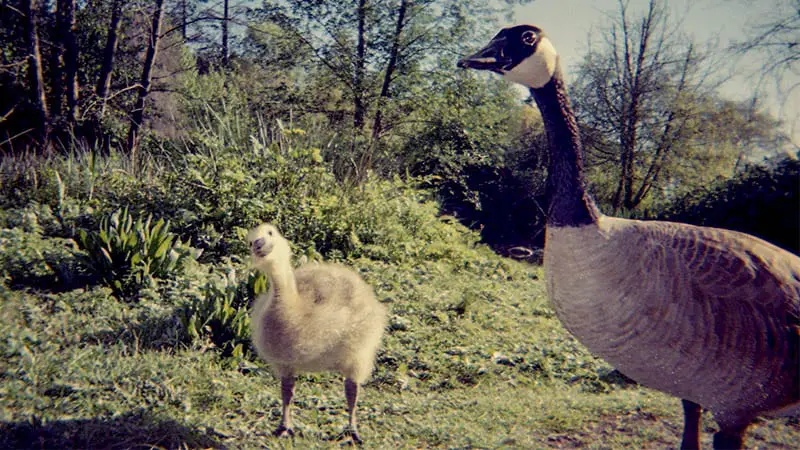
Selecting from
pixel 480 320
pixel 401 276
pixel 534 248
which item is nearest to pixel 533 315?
pixel 480 320

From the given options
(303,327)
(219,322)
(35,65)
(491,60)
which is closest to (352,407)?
(303,327)

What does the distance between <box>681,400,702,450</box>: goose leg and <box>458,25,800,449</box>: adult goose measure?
0.57 feet

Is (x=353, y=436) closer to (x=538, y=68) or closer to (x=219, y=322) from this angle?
(x=219, y=322)

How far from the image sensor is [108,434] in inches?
104

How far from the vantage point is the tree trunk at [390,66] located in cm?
1104

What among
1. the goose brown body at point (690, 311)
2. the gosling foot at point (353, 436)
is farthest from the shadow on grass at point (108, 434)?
the goose brown body at point (690, 311)

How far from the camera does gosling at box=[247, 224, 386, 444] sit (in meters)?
2.90

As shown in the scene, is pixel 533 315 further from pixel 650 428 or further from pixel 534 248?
pixel 534 248

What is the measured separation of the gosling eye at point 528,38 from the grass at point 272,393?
232cm

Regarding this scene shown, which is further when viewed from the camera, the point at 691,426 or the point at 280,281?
the point at 280,281

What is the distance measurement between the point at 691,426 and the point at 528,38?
2.28 m

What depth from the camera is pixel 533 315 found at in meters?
6.54

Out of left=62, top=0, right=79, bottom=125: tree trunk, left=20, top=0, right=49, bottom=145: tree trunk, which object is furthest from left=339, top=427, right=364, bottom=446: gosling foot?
left=62, top=0, right=79, bottom=125: tree trunk

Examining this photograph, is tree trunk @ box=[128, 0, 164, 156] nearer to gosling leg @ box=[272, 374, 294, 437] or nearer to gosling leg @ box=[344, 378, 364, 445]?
gosling leg @ box=[272, 374, 294, 437]
